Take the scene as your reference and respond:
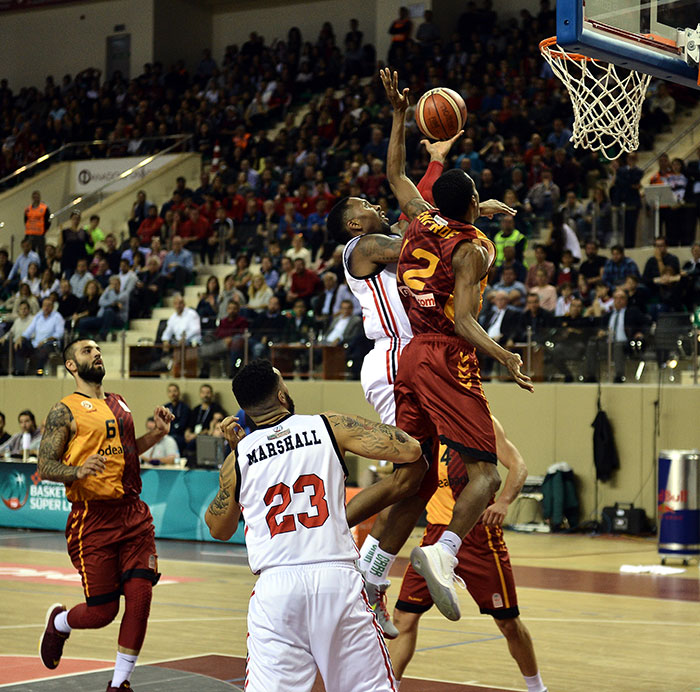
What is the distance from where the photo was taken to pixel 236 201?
21.8 meters

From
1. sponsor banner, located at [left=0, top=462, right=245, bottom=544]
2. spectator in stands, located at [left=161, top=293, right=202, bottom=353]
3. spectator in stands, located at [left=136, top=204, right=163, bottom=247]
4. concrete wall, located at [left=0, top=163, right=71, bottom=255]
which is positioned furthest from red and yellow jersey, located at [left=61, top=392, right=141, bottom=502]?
concrete wall, located at [left=0, top=163, right=71, bottom=255]

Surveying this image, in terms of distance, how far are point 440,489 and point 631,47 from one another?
271 centimetres

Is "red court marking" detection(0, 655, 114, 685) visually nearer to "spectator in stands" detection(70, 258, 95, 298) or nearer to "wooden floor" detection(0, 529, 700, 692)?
"wooden floor" detection(0, 529, 700, 692)

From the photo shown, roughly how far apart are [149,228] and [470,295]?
58.0ft

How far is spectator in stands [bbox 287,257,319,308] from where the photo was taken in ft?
58.4

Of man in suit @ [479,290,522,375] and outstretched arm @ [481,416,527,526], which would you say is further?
man in suit @ [479,290,522,375]

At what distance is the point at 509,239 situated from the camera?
1652 centimetres

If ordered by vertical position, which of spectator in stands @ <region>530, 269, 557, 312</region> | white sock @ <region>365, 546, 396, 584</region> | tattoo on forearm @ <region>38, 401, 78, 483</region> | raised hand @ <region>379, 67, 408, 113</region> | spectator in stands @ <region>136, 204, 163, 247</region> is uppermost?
spectator in stands @ <region>136, 204, 163, 247</region>

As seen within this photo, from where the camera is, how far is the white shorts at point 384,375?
614 cm

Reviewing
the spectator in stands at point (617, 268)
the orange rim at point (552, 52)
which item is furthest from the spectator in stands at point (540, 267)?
the orange rim at point (552, 52)

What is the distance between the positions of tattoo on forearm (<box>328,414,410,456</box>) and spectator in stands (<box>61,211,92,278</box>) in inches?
688

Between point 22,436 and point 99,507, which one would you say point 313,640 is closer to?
point 99,507

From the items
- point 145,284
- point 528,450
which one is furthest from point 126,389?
point 528,450

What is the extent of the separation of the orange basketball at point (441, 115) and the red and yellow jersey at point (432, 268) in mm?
604
